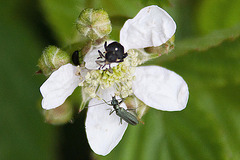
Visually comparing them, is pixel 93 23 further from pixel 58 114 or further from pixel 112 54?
pixel 58 114

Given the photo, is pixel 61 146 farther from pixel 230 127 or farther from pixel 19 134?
pixel 230 127

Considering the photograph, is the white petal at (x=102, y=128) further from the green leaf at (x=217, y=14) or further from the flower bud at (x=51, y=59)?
the green leaf at (x=217, y=14)

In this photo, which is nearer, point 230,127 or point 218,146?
point 218,146

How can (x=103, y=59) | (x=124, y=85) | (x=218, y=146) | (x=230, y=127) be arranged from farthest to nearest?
1. (x=230, y=127)
2. (x=218, y=146)
3. (x=124, y=85)
4. (x=103, y=59)

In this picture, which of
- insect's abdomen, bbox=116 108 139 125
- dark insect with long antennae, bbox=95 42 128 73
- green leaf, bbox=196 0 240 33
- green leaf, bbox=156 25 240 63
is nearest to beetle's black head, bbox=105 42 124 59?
dark insect with long antennae, bbox=95 42 128 73

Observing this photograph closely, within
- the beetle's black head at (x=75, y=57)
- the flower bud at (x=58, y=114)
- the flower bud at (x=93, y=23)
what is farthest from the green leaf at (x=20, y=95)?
the flower bud at (x=93, y=23)

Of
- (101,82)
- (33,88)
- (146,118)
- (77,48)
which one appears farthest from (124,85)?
(33,88)

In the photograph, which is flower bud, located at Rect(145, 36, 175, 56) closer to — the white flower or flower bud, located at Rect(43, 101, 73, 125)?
the white flower
